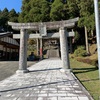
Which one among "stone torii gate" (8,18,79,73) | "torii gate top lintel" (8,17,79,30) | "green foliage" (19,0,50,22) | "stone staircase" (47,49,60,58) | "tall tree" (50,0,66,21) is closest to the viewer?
"stone torii gate" (8,18,79,73)

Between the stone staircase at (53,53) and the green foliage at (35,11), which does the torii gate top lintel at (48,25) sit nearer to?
the green foliage at (35,11)

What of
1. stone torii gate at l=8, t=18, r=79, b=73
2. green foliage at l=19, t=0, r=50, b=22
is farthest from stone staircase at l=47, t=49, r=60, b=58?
stone torii gate at l=8, t=18, r=79, b=73

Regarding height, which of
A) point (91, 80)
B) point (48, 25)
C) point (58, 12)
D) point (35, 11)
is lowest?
point (91, 80)

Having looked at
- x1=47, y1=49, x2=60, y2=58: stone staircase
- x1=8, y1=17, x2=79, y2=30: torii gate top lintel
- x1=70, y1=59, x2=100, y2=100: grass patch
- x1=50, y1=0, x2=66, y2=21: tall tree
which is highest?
x1=50, y1=0, x2=66, y2=21: tall tree

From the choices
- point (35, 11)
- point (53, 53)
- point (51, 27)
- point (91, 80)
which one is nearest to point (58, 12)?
point (35, 11)

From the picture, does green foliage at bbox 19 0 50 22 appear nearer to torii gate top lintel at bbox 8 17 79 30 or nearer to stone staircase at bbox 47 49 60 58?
stone staircase at bbox 47 49 60 58

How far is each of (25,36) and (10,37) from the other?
2115 centimetres

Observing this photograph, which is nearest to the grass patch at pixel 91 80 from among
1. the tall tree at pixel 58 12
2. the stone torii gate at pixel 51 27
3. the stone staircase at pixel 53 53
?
the stone torii gate at pixel 51 27

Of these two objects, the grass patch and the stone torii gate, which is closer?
the grass patch

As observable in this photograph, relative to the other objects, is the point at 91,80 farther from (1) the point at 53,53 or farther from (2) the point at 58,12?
(1) the point at 53,53

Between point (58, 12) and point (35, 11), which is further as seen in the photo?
point (35, 11)

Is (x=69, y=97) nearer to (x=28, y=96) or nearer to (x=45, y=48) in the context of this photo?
(x=28, y=96)

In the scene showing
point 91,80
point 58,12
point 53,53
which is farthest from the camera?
point 53,53

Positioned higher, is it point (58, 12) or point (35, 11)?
point (35, 11)
